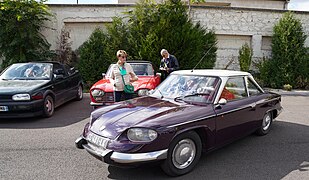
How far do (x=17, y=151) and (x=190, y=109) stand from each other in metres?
3.08

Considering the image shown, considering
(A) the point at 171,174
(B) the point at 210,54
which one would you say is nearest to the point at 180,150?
(A) the point at 171,174

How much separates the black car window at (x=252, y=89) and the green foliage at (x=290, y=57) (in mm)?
7692

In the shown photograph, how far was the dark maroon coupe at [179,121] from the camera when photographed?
283 centimetres

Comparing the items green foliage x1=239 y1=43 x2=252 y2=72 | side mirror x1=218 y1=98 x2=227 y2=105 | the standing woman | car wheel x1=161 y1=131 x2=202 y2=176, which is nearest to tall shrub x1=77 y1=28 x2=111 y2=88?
the standing woman

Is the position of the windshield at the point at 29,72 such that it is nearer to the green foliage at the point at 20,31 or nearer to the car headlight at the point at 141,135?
the green foliage at the point at 20,31

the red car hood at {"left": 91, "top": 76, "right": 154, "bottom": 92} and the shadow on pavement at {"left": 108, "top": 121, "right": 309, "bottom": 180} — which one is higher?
the red car hood at {"left": 91, "top": 76, "right": 154, "bottom": 92}

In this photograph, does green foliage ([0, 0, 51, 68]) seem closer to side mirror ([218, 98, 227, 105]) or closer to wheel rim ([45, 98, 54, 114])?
wheel rim ([45, 98, 54, 114])

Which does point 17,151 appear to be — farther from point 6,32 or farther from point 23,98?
point 6,32

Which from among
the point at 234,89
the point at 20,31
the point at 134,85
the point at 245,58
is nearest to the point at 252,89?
the point at 234,89

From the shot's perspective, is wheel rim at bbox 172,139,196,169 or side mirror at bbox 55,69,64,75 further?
side mirror at bbox 55,69,64,75

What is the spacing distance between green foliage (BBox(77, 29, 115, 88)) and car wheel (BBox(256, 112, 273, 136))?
7.91m

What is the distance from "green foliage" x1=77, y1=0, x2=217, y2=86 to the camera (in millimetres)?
9781

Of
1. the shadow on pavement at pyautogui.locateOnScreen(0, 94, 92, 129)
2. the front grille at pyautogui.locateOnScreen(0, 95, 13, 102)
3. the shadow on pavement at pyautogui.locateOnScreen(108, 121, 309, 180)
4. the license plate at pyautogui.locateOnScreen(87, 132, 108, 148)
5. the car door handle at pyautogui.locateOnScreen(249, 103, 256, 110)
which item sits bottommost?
the shadow on pavement at pyautogui.locateOnScreen(0, 94, 92, 129)

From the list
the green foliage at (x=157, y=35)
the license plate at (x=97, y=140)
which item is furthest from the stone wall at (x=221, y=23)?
the license plate at (x=97, y=140)
